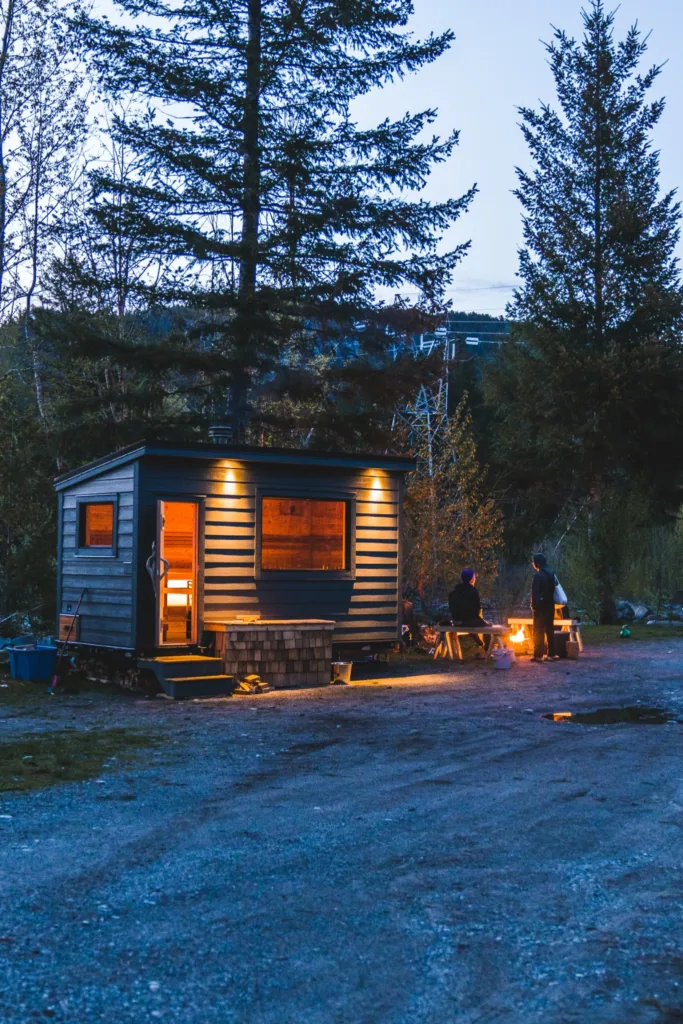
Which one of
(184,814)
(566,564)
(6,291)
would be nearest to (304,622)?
(184,814)

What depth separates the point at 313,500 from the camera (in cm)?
1491

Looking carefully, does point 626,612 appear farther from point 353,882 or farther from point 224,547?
point 353,882

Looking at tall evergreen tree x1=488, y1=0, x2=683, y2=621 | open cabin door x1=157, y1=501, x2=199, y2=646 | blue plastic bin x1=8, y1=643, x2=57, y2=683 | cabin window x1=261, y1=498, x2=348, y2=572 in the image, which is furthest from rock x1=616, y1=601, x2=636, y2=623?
blue plastic bin x1=8, y1=643, x2=57, y2=683

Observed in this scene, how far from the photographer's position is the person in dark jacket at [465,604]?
647 inches

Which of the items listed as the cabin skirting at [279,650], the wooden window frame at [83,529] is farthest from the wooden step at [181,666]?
the wooden window frame at [83,529]

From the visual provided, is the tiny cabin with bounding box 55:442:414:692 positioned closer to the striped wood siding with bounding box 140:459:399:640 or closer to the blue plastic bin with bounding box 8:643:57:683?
the striped wood siding with bounding box 140:459:399:640

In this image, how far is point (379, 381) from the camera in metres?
20.9

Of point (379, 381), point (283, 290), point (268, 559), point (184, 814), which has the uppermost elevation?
point (283, 290)

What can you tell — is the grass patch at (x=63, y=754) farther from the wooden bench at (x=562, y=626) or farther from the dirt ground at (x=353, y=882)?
the wooden bench at (x=562, y=626)

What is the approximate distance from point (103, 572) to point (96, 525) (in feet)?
2.44

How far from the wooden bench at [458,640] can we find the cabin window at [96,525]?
5.34 metres

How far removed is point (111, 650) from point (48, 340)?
7491 millimetres

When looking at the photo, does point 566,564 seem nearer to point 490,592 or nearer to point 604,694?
point 490,592

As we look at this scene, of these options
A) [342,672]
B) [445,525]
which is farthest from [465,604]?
[445,525]
